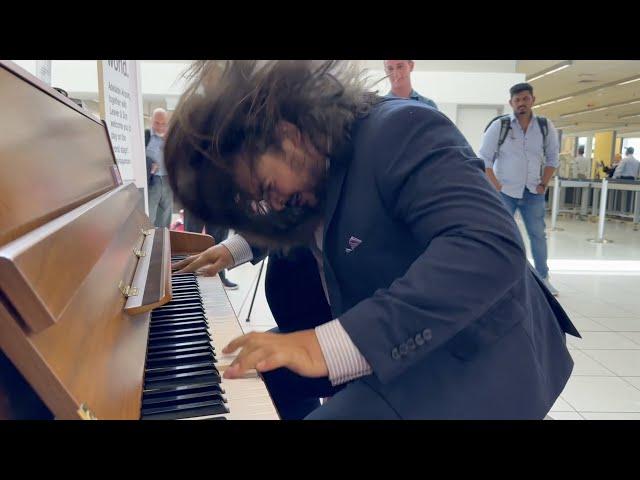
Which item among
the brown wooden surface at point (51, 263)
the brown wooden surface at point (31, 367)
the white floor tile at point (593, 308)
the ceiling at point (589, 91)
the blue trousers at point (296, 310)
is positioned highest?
the ceiling at point (589, 91)

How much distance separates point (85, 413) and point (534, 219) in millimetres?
4529

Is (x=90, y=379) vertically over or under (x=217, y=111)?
under

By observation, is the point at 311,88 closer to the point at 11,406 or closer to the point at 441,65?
Answer: the point at 11,406

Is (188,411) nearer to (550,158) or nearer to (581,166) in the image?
(550,158)

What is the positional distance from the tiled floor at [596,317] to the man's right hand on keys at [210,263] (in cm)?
177

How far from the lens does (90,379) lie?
2.18ft

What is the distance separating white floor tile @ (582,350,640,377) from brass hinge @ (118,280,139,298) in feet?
9.64

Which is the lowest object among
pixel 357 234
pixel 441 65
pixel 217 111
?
pixel 357 234

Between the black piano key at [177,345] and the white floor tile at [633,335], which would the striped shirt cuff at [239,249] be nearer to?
the black piano key at [177,345]

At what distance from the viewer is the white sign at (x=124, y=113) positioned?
253 cm

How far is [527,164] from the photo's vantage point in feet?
14.4

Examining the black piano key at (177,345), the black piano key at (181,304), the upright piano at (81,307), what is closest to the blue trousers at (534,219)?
the black piano key at (181,304)

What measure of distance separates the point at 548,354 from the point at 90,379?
93cm
